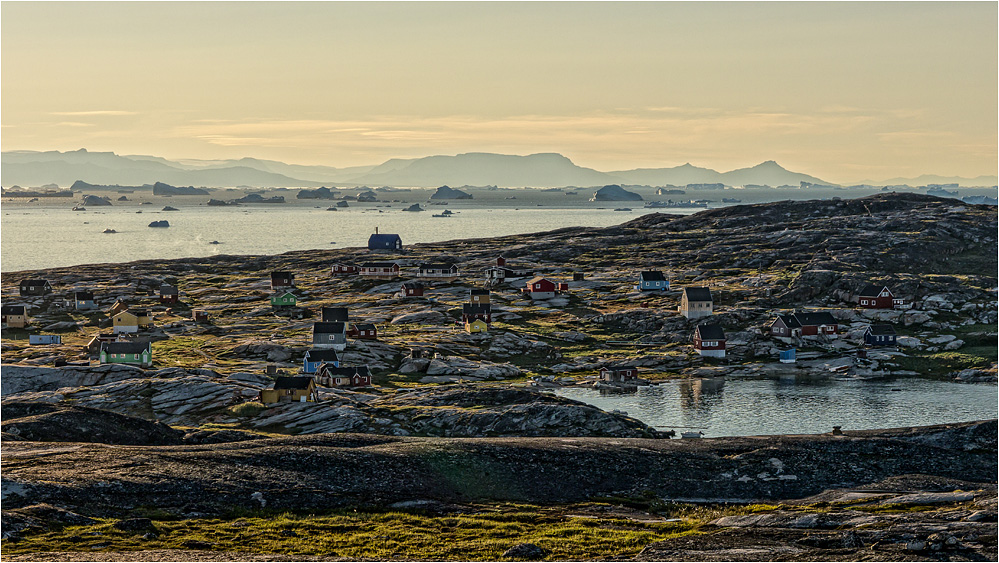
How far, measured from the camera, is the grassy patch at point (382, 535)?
52.1 m

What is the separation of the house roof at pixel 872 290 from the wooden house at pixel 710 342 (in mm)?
32324

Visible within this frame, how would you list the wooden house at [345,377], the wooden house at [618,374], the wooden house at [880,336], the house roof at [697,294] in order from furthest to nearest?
the house roof at [697,294]
the wooden house at [880,336]
the wooden house at [618,374]
the wooden house at [345,377]

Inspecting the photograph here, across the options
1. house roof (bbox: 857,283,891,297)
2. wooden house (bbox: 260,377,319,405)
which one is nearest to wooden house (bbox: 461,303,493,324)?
wooden house (bbox: 260,377,319,405)

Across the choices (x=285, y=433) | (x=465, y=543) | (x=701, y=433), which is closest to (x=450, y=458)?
(x=465, y=543)

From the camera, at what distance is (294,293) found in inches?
7264

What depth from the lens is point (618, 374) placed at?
396 ft

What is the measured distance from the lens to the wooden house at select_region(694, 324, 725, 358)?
134m

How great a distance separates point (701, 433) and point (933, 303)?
7700 centimetres

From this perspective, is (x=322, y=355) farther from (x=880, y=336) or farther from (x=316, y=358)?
(x=880, y=336)

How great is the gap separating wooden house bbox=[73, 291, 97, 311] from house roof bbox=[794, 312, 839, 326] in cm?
11459

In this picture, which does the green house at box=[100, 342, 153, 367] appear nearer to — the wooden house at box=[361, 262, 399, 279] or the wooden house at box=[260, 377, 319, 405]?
the wooden house at box=[260, 377, 319, 405]

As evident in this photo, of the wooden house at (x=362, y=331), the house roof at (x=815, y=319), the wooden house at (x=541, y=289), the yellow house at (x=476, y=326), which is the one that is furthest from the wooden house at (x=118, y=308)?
the house roof at (x=815, y=319)

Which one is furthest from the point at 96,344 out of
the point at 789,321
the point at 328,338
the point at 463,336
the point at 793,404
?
the point at 789,321

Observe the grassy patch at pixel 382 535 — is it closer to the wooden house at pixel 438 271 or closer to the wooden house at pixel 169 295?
the wooden house at pixel 169 295
